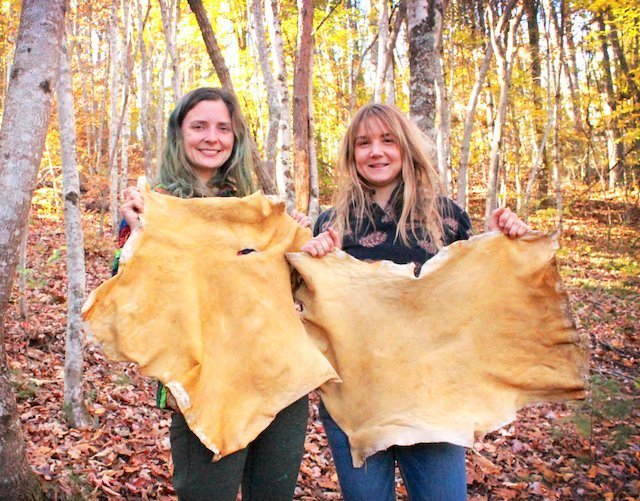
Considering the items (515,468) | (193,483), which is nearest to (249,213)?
(193,483)

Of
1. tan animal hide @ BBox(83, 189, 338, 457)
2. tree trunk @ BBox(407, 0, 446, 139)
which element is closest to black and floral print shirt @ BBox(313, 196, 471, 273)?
tan animal hide @ BBox(83, 189, 338, 457)

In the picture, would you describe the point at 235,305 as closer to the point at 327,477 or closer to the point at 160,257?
the point at 160,257

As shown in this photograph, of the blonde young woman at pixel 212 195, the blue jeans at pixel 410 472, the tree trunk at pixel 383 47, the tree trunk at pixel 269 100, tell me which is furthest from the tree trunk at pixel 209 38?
the tree trunk at pixel 383 47

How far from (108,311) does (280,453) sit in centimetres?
87

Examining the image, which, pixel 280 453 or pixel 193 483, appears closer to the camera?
pixel 193 483

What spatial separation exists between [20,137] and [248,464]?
65.8 inches

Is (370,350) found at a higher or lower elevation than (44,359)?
higher

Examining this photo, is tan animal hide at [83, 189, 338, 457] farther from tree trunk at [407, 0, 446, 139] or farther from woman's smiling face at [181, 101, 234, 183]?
tree trunk at [407, 0, 446, 139]

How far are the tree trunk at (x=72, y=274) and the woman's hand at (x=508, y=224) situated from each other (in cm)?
331

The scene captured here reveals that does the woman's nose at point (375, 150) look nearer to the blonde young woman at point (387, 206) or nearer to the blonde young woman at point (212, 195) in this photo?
the blonde young woman at point (387, 206)

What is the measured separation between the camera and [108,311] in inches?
71.0

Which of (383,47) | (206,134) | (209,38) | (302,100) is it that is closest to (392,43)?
(383,47)

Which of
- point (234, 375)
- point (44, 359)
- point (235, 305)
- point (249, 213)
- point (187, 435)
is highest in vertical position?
point (249, 213)

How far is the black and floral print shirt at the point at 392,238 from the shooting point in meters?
2.32
